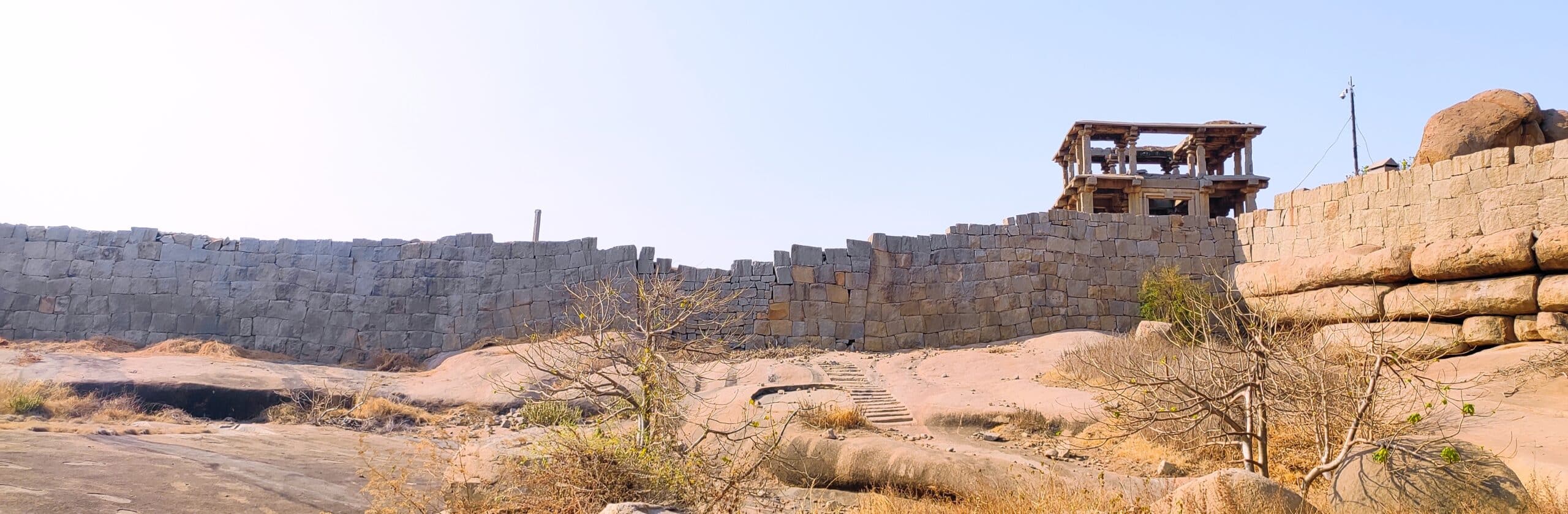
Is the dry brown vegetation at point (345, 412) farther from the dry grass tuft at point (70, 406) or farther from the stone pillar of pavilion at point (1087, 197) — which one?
the stone pillar of pavilion at point (1087, 197)

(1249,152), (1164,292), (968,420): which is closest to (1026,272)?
(1164,292)

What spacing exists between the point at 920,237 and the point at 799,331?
2955 millimetres

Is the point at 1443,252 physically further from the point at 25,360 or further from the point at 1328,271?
the point at 25,360

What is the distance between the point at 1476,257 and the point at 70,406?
17.2 m

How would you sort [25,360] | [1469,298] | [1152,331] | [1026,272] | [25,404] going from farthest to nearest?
[1026,272] < [1152,331] < [1469,298] < [25,360] < [25,404]

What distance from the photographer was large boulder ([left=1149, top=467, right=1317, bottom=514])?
480cm

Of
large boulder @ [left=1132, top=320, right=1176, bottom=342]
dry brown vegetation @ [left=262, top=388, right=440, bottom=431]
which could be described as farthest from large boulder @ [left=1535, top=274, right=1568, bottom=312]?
dry brown vegetation @ [left=262, top=388, right=440, bottom=431]

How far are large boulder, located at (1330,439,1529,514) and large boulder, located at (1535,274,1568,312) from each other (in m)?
7.33

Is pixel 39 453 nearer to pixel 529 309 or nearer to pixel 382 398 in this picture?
pixel 382 398

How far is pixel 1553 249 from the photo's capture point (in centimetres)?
1100

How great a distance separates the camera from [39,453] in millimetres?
6496

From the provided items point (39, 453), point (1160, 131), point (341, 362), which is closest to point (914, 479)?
point (39, 453)

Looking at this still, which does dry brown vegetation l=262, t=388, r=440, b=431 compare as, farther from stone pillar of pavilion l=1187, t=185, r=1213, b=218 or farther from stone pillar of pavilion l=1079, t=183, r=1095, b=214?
stone pillar of pavilion l=1187, t=185, r=1213, b=218

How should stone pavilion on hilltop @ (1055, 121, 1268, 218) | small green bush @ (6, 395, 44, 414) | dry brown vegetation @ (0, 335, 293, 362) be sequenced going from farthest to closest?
1. stone pavilion on hilltop @ (1055, 121, 1268, 218)
2. dry brown vegetation @ (0, 335, 293, 362)
3. small green bush @ (6, 395, 44, 414)
